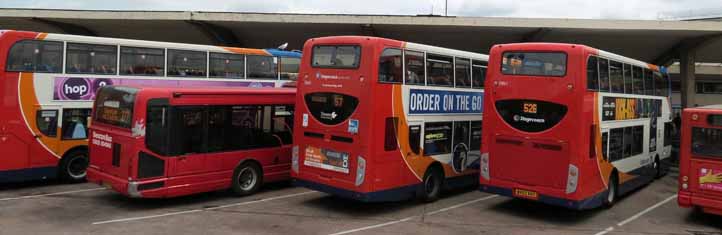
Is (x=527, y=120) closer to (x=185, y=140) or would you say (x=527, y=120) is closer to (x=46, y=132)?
(x=185, y=140)

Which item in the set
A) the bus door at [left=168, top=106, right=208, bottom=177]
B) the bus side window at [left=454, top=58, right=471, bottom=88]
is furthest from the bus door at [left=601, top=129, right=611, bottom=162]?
the bus door at [left=168, top=106, right=208, bottom=177]

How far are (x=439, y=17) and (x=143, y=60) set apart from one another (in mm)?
11691

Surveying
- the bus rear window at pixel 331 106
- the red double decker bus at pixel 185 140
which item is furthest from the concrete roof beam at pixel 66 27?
the bus rear window at pixel 331 106

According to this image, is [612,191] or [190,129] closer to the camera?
[190,129]

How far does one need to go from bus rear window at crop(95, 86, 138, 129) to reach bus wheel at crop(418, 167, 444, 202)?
19.1 ft

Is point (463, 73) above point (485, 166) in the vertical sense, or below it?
above

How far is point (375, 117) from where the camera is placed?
970cm

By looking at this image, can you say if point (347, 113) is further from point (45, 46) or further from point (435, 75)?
point (45, 46)

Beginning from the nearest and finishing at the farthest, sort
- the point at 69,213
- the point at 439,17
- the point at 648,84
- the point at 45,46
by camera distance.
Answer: the point at 69,213 < the point at 45,46 < the point at 648,84 < the point at 439,17

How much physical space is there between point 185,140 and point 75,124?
12.7 ft

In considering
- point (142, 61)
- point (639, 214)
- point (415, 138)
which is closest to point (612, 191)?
point (639, 214)

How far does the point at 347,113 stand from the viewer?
10.0 m

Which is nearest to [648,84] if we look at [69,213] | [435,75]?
[435,75]

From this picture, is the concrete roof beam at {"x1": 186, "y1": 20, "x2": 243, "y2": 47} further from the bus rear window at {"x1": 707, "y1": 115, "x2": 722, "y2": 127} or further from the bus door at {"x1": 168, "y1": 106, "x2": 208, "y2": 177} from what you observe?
the bus rear window at {"x1": 707, "y1": 115, "x2": 722, "y2": 127}
